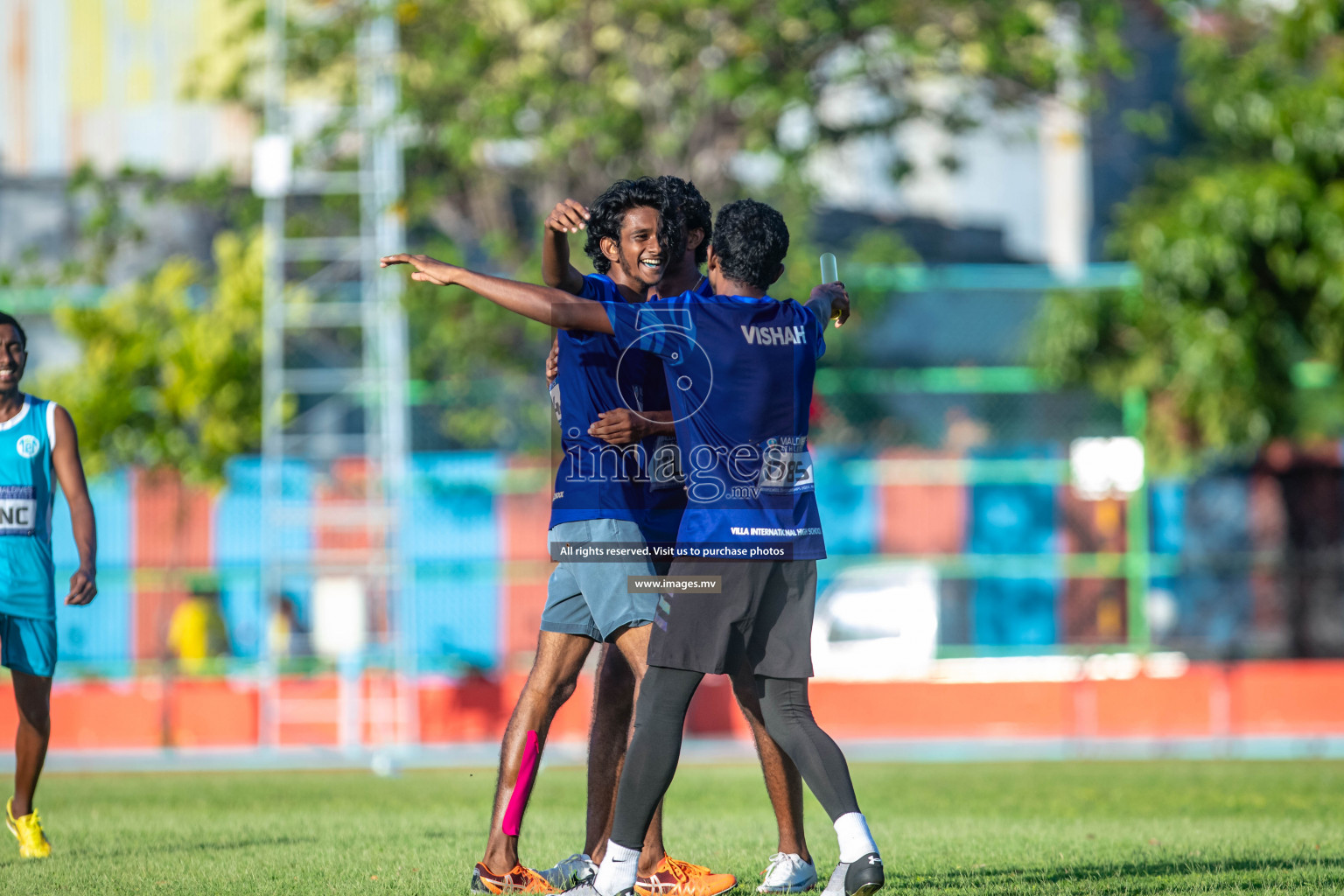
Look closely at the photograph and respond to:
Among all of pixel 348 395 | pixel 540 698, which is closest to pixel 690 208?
pixel 540 698

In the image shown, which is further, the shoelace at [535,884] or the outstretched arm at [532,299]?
the shoelace at [535,884]

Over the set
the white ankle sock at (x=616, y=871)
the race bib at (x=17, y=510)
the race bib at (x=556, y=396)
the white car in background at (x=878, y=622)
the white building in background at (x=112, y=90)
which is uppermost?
the white building in background at (x=112, y=90)

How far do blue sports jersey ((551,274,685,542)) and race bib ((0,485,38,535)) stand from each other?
7.88 ft

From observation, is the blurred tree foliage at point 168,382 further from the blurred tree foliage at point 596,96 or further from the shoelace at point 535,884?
the shoelace at point 535,884

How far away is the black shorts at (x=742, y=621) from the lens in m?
5.20

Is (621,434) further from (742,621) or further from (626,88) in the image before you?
(626,88)

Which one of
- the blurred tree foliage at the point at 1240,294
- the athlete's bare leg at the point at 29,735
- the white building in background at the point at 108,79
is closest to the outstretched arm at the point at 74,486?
the athlete's bare leg at the point at 29,735

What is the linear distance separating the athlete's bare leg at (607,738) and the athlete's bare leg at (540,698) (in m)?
0.10

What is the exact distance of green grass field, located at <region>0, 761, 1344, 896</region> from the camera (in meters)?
5.95

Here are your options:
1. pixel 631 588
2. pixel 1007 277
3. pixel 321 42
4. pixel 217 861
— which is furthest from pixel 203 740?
pixel 631 588

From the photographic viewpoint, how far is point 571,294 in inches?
212

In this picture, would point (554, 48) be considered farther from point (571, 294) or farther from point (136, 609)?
point (571, 294)

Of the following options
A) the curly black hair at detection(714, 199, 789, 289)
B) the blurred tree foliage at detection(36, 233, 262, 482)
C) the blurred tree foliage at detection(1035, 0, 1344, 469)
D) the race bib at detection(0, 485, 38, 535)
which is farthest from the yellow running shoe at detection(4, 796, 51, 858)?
the blurred tree foliage at detection(1035, 0, 1344, 469)

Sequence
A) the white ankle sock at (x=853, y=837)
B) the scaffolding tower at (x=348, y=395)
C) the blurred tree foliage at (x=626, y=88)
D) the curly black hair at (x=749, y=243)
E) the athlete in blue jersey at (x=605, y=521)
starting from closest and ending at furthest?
1. the white ankle sock at (x=853, y=837)
2. the curly black hair at (x=749, y=243)
3. the athlete in blue jersey at (x=605, y=521)
4. the scaffolding tower at (x=348, y=395)
5. the blurred tree foliage at (x=626, y=88)
